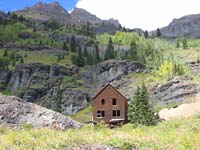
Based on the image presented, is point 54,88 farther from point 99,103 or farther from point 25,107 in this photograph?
point 25,107

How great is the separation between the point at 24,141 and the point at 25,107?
6631 millimetres

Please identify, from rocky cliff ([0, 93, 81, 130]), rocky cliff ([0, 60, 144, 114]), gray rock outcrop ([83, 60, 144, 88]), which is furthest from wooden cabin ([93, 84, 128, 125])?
gray rock outcrop ([83, 60, 144, 88])

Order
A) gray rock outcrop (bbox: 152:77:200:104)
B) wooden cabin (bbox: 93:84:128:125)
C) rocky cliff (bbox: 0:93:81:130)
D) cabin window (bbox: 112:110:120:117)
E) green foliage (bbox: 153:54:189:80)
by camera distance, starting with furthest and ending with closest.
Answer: green foliage (bbox: 153:54:189:80) < gray rock outcrop (bbox: 152:77:200:104) < wooden cabin (bbox: 93:84:128:125) < cabin window (bbox: 112:110:120:117) < rocky cliff (bbox: 0:93:81:130)

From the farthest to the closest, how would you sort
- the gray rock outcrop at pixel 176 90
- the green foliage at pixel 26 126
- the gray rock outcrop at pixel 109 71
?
the gray rock outcrop at pixel 109 71
the gray rock outcrop at pixel 176 90
the green foliage at pixel 26 126

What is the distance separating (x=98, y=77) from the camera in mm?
190750

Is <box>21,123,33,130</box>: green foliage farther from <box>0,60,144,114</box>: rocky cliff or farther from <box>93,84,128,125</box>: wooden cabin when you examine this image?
<box>0,60,144,114</box>: rocky cliff

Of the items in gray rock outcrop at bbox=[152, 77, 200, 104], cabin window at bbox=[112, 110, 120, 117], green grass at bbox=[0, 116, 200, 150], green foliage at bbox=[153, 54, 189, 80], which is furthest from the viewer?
green foliage at bbox=[153, 54, 189, 80]

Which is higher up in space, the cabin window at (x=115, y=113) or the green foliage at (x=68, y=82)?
the green foliage at (x=68, y=82)

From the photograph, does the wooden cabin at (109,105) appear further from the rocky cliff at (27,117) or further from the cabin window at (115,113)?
the rocky cliff at (27,117)

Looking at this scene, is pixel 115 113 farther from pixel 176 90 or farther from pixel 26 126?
pixel 26 126

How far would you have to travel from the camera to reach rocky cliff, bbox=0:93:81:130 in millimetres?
16047

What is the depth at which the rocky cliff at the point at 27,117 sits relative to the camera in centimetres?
1605

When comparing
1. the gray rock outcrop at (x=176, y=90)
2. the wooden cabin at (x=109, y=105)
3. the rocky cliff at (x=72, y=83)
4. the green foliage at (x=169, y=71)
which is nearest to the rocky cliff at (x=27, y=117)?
the wooden cabin at (x=109, y=105)

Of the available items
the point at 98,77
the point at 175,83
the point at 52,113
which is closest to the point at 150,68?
the point at 98,77
